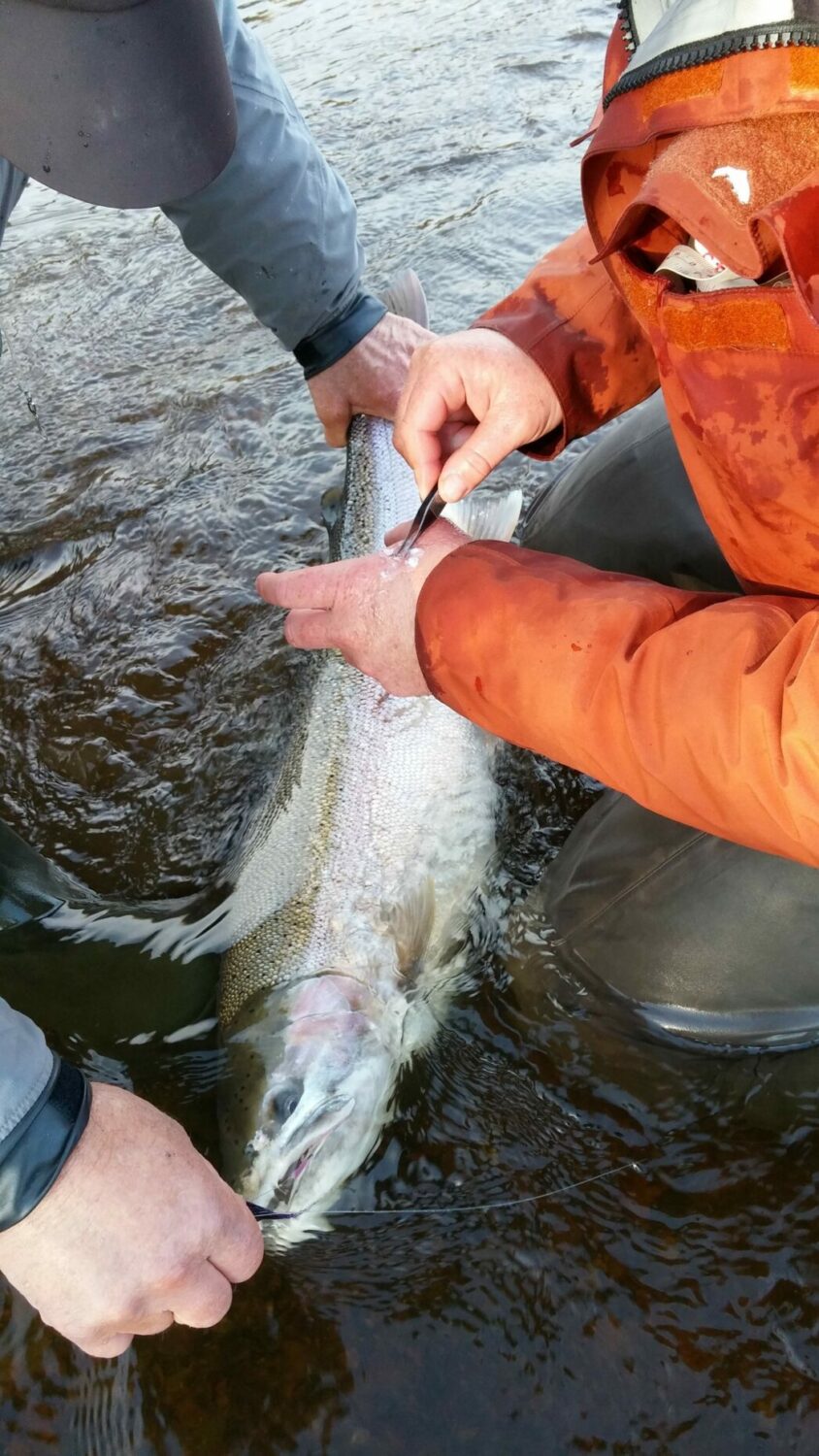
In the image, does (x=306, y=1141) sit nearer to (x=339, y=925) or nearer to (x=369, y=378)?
(x=339, y=925)

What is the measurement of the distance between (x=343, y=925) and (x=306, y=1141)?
0.45 m

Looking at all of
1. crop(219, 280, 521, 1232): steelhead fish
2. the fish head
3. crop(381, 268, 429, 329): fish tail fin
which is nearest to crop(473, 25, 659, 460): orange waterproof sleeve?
crop(219, 280, 521, 1232): steelhead fish

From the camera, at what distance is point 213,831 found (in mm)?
2623

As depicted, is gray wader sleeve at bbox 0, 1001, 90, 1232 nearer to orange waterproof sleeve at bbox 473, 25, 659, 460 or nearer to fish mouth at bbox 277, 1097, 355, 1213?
fish mouth at bbox 277, 1097, 355, 1213

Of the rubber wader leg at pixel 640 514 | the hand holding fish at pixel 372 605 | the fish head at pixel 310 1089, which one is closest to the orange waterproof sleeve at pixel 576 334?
the rubber wader leg at pixel 640 514

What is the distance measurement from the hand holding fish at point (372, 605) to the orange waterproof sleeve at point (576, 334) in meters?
0.38

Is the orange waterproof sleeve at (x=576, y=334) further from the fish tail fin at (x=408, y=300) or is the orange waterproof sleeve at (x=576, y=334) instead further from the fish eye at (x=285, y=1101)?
the fish eye at (x=285, y=1101)

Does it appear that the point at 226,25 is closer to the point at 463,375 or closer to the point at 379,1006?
the point at 463,375

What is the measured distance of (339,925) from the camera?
7.29 ft

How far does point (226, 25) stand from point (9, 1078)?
8.82 ft

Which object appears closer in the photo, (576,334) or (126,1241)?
(126,1241)

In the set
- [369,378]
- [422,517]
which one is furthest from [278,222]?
[422,517]

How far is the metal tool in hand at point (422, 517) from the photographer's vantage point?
2.13 meters

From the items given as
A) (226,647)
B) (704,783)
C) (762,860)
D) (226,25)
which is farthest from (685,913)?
(226,25)
